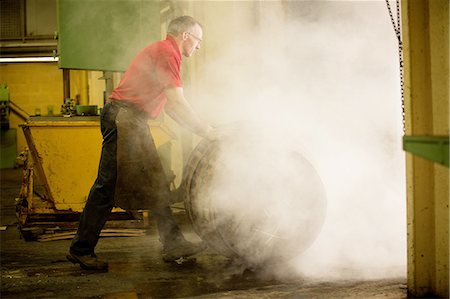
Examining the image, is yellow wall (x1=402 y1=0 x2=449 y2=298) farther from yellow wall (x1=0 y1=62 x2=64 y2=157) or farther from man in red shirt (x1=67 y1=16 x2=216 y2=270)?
yellow wall (x1=0 y1=62 x2=64 y2=157)

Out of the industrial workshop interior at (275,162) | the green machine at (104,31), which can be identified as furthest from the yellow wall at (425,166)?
the green machine at (104,31)

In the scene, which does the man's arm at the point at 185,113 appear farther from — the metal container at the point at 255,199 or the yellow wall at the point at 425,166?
the yellow wall at the point at 425,166

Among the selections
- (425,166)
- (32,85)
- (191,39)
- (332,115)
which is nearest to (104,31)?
(191,39)

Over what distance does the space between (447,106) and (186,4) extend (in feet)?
14.5

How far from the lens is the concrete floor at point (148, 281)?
302cm

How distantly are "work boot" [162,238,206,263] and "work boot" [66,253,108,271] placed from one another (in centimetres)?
46

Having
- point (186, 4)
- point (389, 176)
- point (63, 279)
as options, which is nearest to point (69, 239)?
point (63, 279)

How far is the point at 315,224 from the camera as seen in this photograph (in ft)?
11.1

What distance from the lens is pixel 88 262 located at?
11.8 ft

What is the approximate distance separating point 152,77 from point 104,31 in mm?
2584

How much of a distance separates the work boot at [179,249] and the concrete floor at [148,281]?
73 mm

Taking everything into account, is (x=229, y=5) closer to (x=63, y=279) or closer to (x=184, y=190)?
(x=184, y=190)

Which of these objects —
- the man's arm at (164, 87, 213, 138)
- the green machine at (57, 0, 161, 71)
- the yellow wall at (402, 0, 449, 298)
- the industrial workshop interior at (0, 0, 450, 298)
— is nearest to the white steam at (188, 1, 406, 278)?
the industrial workshop interior at (0, 0, 450, 298)

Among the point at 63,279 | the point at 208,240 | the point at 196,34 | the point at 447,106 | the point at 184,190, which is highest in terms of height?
the point at 196,34
